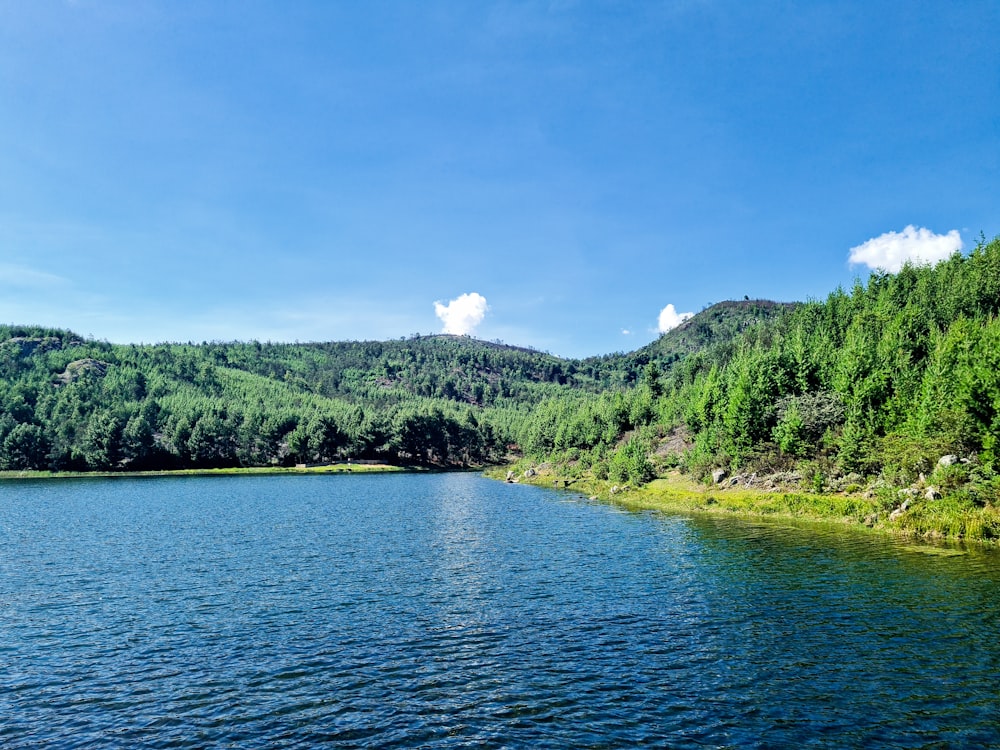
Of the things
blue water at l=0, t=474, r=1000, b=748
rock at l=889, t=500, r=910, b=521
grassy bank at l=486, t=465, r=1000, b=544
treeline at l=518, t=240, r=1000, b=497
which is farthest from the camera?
treeline at l=518, t=240, r=1000, b=497

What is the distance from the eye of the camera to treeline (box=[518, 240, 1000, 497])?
61344 millimetres

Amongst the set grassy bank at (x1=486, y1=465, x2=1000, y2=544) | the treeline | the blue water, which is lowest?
the blue water

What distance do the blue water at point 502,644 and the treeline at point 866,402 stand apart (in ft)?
58.3

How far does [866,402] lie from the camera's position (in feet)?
265

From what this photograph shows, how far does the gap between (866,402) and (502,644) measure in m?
73.7

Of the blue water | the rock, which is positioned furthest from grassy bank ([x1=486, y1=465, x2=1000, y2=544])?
the blue water

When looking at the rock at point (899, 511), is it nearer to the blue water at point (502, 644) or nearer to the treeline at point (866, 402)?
the treeline at point (866, 402)

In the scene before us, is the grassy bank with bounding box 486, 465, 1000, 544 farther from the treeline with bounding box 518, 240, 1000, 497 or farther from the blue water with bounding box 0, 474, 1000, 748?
the blue water with bounding box 0, 474, 1000, 748

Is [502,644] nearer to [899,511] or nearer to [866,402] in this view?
[899,511]

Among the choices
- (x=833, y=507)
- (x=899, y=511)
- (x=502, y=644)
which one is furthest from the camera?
(x=833, y=507)

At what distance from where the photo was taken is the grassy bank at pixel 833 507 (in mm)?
52594

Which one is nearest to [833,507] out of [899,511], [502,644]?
[899,511]

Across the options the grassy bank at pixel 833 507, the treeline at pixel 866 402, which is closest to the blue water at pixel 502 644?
the grassy bank at pixel 833 507

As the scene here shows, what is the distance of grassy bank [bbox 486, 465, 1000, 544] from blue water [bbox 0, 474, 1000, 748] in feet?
19.3
